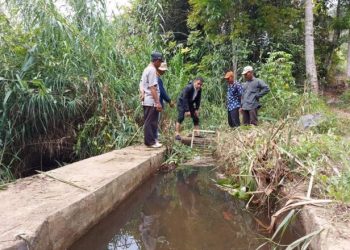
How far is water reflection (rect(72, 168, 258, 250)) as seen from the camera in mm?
2977

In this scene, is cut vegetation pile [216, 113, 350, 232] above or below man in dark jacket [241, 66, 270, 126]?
below

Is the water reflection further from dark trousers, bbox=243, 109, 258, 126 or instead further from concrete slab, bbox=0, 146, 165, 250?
dark trousers, bbox=243, 109, 258, 126

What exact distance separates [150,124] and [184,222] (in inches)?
87.2

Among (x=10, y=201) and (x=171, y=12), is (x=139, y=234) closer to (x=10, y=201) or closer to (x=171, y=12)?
(x=10, y=201)

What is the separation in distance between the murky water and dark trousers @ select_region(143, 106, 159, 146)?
1.08 meters

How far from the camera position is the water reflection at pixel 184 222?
298cm

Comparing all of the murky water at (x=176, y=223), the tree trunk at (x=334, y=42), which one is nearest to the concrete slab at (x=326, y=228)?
the murky water at (x=176, y=223)

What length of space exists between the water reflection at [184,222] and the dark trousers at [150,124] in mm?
1115

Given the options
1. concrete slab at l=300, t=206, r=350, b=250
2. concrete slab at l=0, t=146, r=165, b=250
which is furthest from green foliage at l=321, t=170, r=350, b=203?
concrete slab at l=0, t=146, r=165, b=250

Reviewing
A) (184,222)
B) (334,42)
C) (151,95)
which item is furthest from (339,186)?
(334,42)

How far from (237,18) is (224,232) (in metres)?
7.07

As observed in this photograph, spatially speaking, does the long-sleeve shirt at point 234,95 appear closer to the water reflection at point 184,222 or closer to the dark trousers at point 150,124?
the dark trousers at point 150,124

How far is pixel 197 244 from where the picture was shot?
2.94 m

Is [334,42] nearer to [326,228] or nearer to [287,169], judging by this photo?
[287,169]
